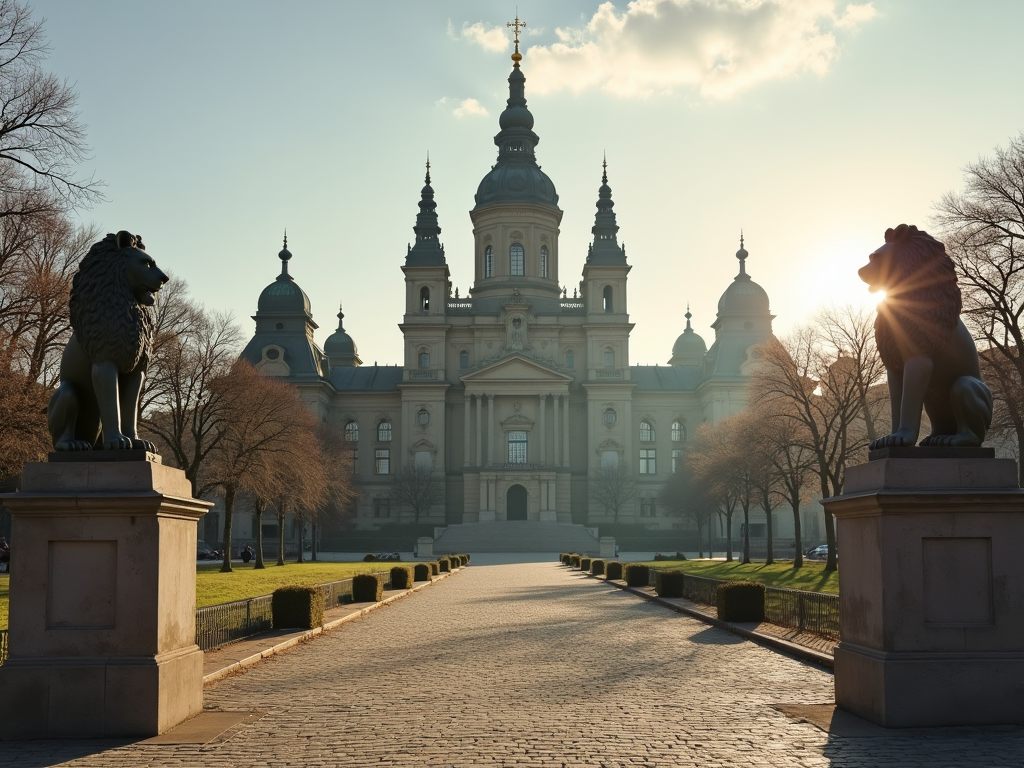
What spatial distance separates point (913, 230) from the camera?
1116 cm

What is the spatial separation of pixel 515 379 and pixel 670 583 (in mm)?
67593

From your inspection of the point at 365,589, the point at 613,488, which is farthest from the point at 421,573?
the point at 613,488

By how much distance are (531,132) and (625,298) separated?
71.0 feet

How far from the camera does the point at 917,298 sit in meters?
10.9

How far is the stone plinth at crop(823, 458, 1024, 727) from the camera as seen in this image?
10117 mm

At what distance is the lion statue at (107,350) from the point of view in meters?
10.7

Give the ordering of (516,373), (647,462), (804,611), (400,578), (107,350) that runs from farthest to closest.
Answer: (647,462) → (516,373) → (400,578) → (804,611) → (107,350)

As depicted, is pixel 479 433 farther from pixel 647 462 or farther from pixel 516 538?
pixel 647 462

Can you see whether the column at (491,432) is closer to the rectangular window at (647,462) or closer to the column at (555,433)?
the column at (555,433)

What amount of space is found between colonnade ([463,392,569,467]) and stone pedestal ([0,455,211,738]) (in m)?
85.7

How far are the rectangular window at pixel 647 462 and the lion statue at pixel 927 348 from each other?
92348mm

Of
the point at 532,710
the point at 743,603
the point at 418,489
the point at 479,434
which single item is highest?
the point at 479,434

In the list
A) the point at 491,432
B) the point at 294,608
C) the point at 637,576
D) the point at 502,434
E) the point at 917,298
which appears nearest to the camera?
the point at 917,298

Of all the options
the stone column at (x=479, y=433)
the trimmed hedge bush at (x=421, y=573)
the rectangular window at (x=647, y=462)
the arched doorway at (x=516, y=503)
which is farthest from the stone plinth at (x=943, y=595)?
the rectangular window at (x=647, y=462)
